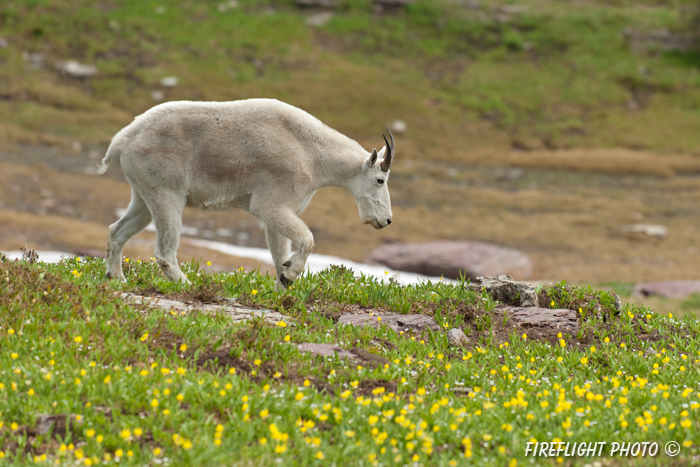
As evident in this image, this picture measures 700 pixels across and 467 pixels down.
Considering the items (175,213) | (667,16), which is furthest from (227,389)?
(667,16)

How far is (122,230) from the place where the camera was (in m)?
9.20

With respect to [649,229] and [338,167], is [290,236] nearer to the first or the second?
[338,167]

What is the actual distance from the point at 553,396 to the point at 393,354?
1628 mm

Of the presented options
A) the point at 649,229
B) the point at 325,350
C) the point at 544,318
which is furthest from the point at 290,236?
the point at 649,229

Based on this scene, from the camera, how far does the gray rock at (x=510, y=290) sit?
9.39 metres

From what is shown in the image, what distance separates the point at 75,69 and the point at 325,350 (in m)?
37.2

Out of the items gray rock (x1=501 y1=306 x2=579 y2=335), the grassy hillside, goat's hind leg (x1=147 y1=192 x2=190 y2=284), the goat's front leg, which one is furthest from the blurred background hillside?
gray rock (x1=501 y1=306 x2=579 y2=335)

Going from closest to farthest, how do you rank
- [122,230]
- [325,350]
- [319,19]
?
[325,350]
[122,230]
[319,19]

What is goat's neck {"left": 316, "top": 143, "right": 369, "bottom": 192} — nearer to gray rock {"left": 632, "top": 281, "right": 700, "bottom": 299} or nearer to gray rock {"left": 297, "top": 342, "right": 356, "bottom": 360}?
gray rock {"left": 297, "top": 342, "right": 356, "bottom": 360}

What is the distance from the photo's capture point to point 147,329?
6.91m

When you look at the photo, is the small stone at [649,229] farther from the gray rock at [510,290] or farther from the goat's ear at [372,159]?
the goat's ear at [372,159]

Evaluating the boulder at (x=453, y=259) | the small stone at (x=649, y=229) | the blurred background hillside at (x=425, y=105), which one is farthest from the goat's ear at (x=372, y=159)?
the small stone at (x=649, y=229)

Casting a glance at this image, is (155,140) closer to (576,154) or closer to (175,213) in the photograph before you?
(175,213)

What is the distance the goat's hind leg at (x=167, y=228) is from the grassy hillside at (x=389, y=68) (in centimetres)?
2834
